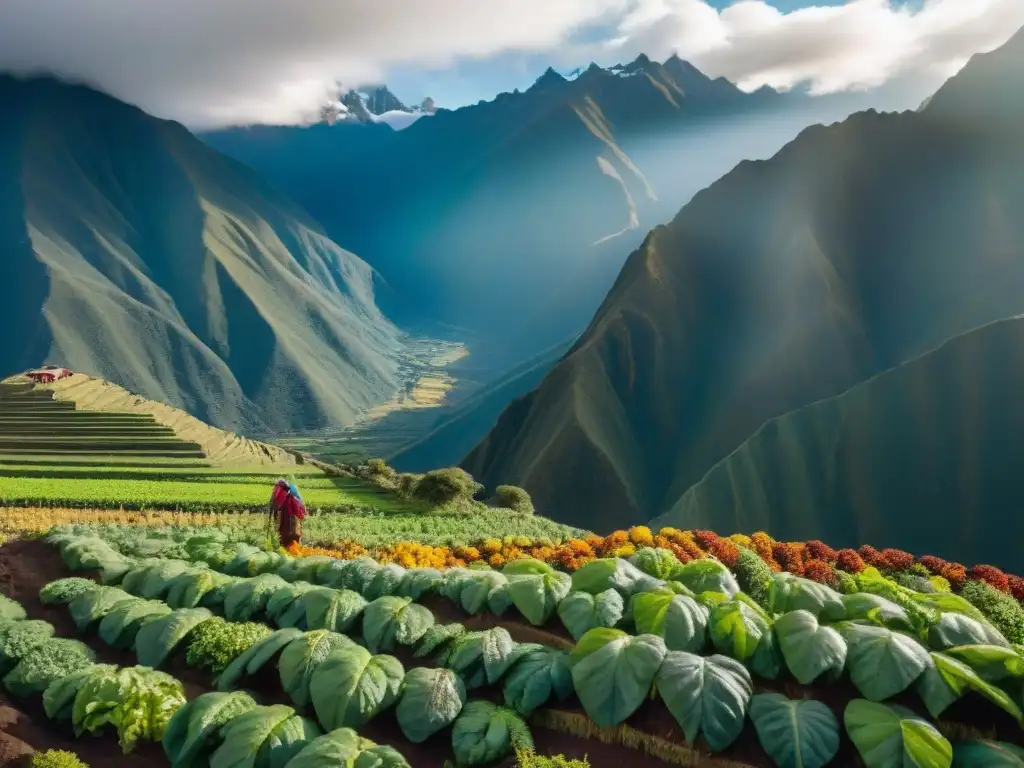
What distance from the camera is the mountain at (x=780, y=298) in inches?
2212

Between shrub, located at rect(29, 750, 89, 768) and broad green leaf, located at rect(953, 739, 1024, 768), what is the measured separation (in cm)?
725

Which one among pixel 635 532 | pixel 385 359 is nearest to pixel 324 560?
pixel 635 532

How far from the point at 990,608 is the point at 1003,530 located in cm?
2709

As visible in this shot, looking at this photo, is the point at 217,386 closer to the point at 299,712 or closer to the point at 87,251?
the point at 87,251

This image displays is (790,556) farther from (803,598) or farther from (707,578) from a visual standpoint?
(803,598)

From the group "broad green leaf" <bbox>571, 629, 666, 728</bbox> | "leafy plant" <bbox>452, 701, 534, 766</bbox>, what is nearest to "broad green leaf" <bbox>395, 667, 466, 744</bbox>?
"leafy plant" <bbox>452, 701, 534, 766</bbox>

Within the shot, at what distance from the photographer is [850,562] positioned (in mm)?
Result: 13078

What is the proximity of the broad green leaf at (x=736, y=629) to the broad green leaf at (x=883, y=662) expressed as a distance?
2.55 ft

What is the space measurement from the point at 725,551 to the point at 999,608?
13.9ft

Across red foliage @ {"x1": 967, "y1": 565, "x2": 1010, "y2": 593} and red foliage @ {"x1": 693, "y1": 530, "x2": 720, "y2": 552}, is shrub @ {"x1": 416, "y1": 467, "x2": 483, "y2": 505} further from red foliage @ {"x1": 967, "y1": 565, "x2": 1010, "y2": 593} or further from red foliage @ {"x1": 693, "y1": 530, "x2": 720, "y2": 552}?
red foliage @ {"x1": 967, "y1": 565, "x2": 1010, "y2": 593}

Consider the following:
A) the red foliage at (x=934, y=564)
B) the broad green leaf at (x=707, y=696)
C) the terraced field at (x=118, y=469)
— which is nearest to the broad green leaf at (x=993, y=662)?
the broad green leaf at (x=707, y=696)

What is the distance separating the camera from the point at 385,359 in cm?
19162

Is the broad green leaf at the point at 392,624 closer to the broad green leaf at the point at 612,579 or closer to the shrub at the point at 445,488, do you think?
the broad green leaf at the point at 612,579

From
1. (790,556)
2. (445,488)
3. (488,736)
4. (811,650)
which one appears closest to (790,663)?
(811,650)
